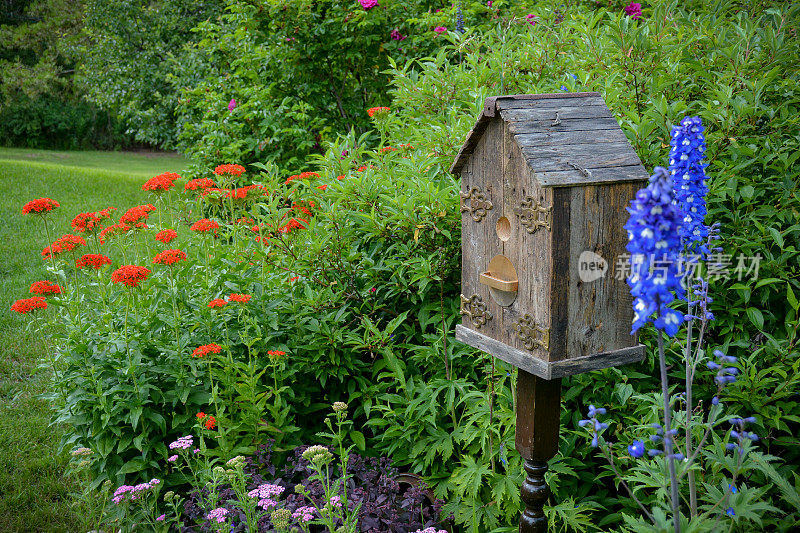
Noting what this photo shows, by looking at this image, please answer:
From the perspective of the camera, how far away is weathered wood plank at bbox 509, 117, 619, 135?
6.86ft

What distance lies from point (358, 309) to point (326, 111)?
3854 mm

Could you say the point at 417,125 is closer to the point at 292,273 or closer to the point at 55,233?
the point at 292,273

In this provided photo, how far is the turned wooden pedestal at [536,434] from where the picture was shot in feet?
7.47

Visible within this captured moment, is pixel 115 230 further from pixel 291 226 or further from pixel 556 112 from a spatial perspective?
pixel 556 112

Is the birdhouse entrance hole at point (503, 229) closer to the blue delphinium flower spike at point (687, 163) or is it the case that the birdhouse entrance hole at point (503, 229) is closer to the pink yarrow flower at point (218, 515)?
the blue delphinium flower spike at point (687, 163)

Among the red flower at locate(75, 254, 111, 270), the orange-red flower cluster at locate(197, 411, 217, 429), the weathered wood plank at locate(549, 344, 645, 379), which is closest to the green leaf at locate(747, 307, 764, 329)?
the weathered wood plank at locate(549, 344, 645, 379)

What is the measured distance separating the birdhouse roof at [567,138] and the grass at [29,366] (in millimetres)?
2484

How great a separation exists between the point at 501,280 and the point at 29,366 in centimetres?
436

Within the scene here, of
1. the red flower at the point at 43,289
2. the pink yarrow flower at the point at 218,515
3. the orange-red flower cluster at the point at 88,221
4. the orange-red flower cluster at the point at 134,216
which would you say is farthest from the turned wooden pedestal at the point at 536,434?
the orange-red flower cluster at the point at 88,221

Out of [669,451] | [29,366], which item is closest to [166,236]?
[29,366]

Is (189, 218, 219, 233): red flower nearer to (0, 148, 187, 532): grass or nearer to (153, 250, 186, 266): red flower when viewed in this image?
(153, 250, 186, 266): red flower

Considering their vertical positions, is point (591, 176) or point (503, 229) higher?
point (591, 176)

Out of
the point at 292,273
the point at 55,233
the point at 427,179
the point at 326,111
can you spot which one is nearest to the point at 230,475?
the point at 292,273

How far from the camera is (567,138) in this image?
83.2 inches
